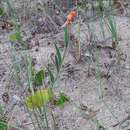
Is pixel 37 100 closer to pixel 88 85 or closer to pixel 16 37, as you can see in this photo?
pixel 88 85

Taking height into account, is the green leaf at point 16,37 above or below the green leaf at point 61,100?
above

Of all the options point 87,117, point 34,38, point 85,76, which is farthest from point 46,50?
point 87,117

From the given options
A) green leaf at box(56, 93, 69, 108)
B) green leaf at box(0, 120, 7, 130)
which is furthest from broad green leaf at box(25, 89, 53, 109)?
green leaf at box(56, 93, 69, 108)

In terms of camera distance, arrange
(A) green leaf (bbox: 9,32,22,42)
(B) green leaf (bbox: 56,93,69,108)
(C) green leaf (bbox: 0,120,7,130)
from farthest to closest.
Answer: (A) green leaf (bbox: 9,32,22,42) < (B) green leaf (bbox: 56,93,69,108) < (C) green leaf (bbox: 0,120,7,130)

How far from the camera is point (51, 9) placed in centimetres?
283

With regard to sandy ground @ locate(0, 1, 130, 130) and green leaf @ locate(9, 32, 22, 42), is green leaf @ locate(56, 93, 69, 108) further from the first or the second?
green leaf @ locate(9, 32, 22, 42)

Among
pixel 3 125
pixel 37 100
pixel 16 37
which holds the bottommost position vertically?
pixel 3 125

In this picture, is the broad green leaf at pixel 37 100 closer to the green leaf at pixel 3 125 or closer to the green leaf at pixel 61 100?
the green leaf at pixel 3 125

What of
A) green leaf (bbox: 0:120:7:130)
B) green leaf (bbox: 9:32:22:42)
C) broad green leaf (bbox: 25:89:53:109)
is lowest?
green leaf (bbox: 0:120:7:130)

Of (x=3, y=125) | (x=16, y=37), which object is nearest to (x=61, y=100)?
(x=3, y=125)

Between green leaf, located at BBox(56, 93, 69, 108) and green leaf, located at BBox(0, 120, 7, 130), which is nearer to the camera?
green leaf, located at BBox(0, 120, 7, 130)

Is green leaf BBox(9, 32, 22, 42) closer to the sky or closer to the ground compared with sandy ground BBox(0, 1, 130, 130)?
closer to the sky

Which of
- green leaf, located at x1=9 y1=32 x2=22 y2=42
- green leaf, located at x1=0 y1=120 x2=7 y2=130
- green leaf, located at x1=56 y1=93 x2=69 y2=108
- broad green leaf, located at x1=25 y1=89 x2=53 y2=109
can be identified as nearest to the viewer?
broad green leaf, located at x1=25 y1=89 x2=53 y2=109

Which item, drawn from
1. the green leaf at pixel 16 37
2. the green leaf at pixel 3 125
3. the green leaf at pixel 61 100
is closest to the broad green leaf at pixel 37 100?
the green leaf at pixel 3 125
